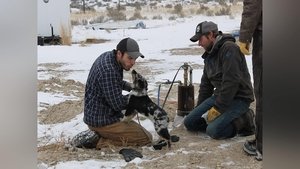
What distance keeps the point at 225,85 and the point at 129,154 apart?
103 centimetres

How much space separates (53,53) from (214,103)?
328 inches

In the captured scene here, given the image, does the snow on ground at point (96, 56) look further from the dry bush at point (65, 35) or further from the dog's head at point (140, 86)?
the dog's head at point (140, 86)

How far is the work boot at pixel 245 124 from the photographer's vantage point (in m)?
4.60

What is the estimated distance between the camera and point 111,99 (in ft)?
13.4

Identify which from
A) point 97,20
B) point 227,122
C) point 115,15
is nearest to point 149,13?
point 115,15

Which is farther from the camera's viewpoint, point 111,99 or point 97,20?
point 97,20

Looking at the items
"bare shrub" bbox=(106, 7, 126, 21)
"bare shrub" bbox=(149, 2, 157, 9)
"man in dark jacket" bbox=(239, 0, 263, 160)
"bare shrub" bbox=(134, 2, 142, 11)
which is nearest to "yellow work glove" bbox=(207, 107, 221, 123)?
"man in dark jacket" bbox=(239, 0, 263, 160)

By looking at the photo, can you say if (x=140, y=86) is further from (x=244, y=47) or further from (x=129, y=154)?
(x=244, y=47)

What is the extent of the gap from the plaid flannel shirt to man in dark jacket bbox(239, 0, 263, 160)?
3.39ft

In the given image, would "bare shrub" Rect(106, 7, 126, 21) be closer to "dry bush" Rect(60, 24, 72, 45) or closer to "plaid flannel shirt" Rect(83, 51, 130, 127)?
"dry bush" Rect(60, 24, 72, 45)

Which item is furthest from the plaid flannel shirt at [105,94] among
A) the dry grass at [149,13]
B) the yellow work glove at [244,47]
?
the dry grass at [149,13]
